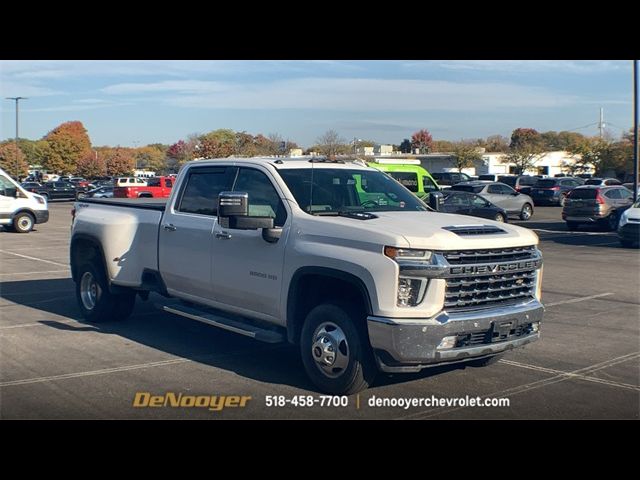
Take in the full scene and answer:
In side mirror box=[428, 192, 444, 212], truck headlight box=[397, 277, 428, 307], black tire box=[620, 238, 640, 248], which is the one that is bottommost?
black tire box=[620, 238, 640, 248]

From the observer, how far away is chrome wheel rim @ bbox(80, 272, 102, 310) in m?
9.78

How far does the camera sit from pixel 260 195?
25.2 ft

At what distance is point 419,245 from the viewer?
611 cm

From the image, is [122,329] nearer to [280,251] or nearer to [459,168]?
[280,251]

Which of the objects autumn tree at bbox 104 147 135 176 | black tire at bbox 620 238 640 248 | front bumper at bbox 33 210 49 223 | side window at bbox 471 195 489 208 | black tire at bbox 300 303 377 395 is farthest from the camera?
autumn tree at bbox 104 147 135 176

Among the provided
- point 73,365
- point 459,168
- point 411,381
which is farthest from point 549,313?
point 459,168

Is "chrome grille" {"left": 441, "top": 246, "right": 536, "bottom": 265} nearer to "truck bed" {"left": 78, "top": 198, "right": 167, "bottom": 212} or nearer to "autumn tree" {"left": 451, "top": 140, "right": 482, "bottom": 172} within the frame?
"truck bed" {"left": 78, "top": 198, "right": 167, "bottom": 212}

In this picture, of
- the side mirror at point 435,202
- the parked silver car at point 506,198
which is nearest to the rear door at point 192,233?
the side mirror at point 435,202

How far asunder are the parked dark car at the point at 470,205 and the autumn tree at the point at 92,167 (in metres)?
63.7

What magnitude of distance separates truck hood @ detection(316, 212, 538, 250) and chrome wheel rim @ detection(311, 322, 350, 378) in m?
0.88

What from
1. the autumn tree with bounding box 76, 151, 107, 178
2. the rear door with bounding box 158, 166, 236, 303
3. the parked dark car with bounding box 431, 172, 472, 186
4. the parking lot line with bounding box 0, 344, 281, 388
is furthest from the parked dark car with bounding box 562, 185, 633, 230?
the autumn tree with bounding box 76, 151, 107, 178

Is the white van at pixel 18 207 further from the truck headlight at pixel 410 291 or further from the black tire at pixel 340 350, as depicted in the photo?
the truck headlight at pixel 410 291

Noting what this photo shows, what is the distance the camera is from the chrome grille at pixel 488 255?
6.24 m

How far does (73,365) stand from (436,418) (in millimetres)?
3795
